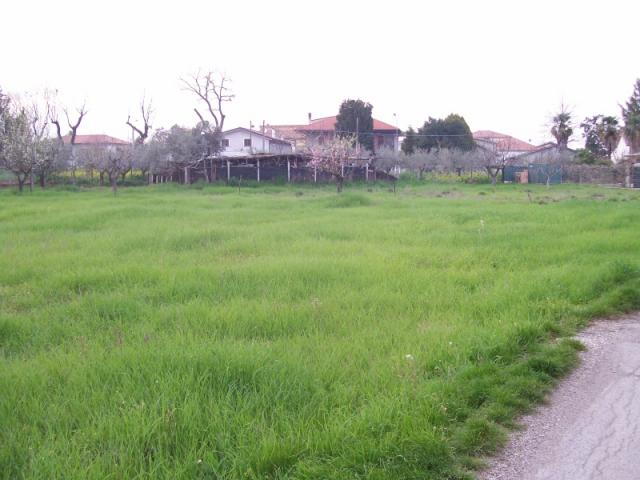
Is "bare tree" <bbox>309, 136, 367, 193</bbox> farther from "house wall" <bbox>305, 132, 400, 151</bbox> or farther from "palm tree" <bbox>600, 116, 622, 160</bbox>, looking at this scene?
"palm tree" <bbox>600, 116, 622, 160</bbox>

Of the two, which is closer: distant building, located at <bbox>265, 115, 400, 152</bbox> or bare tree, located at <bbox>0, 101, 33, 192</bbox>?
bare tree, located at <bbox>0, 101, 33, 192</bbox>

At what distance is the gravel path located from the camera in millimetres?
3387

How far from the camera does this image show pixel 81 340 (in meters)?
5.50

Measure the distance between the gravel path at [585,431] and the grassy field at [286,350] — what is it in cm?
16

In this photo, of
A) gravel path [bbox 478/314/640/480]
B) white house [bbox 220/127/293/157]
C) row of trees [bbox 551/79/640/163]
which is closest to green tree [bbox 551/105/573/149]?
row of trees [bbox 551/79/640/163]

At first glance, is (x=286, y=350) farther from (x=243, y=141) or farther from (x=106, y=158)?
(x=243, y=141)

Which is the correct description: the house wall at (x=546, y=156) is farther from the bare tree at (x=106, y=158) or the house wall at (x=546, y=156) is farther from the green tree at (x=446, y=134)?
the bare tree at (x=106, y=158)

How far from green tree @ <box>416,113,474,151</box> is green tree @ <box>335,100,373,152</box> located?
6.10m

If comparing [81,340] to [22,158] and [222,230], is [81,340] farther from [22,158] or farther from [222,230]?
[22,158]

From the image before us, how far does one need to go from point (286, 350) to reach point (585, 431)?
2.41 metres

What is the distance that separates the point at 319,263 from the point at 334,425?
5.50 metres

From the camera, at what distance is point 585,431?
3.87m

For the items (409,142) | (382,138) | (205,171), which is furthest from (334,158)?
(382,138)

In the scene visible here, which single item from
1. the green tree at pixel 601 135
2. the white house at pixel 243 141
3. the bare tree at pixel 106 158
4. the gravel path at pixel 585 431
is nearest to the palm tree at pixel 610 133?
the green tree at pixel 601 135
